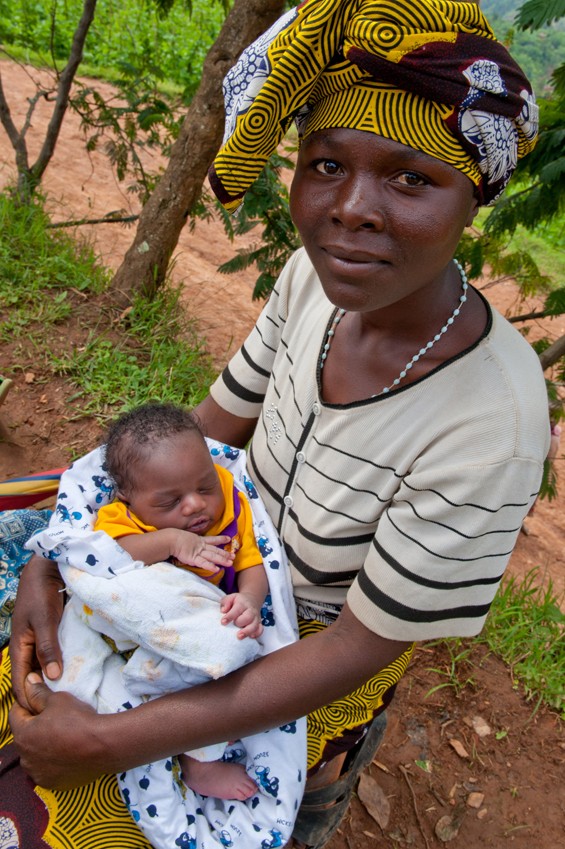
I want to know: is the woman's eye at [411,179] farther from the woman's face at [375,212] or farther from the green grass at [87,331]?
the green grass at [87,331]

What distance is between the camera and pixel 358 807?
7.47 feet

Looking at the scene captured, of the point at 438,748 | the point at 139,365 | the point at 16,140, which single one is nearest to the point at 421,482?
the point at 438,748

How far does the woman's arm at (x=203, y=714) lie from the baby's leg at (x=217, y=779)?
113 mm

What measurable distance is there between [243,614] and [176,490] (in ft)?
1.16

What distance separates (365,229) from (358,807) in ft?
6.44

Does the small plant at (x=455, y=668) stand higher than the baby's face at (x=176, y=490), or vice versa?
the baby's face at (x=176, y=490)

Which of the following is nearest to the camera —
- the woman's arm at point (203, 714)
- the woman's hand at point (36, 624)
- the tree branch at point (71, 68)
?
the woman's arm at point (203, 714)

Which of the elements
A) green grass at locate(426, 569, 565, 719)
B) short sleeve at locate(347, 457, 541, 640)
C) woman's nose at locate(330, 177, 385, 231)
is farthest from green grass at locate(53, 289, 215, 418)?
woman's nose at locate(330, 177, 385, 231)

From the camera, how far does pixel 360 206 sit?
110 centimetres

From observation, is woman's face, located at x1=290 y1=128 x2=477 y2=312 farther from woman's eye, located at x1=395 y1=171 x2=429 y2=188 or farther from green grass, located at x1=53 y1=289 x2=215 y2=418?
green grass, located at x1=53 y1=289 x2=215 y2=418

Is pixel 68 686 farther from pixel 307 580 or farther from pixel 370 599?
pixel 370 599

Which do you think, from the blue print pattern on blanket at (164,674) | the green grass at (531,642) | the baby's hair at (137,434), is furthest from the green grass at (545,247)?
the blue print pattern on blanket at (164,674)

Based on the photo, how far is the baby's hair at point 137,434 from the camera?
1.66 meters

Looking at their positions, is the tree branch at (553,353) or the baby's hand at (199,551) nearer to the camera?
the baby's hand at (199,551)
